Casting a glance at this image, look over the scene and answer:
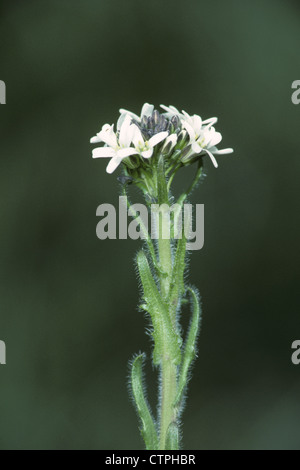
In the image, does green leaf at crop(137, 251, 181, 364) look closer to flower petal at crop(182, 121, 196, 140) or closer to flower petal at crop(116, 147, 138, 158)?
flower petal at crop(116, 147, 138, 158)

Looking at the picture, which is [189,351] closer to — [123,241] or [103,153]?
[103,153]

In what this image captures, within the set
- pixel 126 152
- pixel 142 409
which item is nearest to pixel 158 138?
pixel 126 152

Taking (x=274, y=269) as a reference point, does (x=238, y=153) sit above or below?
above

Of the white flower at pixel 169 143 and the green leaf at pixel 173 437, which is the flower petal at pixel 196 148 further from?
the green leaf at pixel 173 437

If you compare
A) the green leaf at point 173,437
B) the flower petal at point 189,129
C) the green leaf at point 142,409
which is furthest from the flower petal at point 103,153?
the green leaf at point 173,437

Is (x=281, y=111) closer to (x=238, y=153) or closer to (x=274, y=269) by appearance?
(x=238, y=153)

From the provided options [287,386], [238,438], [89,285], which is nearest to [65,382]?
[89,285]

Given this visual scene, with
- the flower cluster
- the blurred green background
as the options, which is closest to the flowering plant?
the flower cluster
